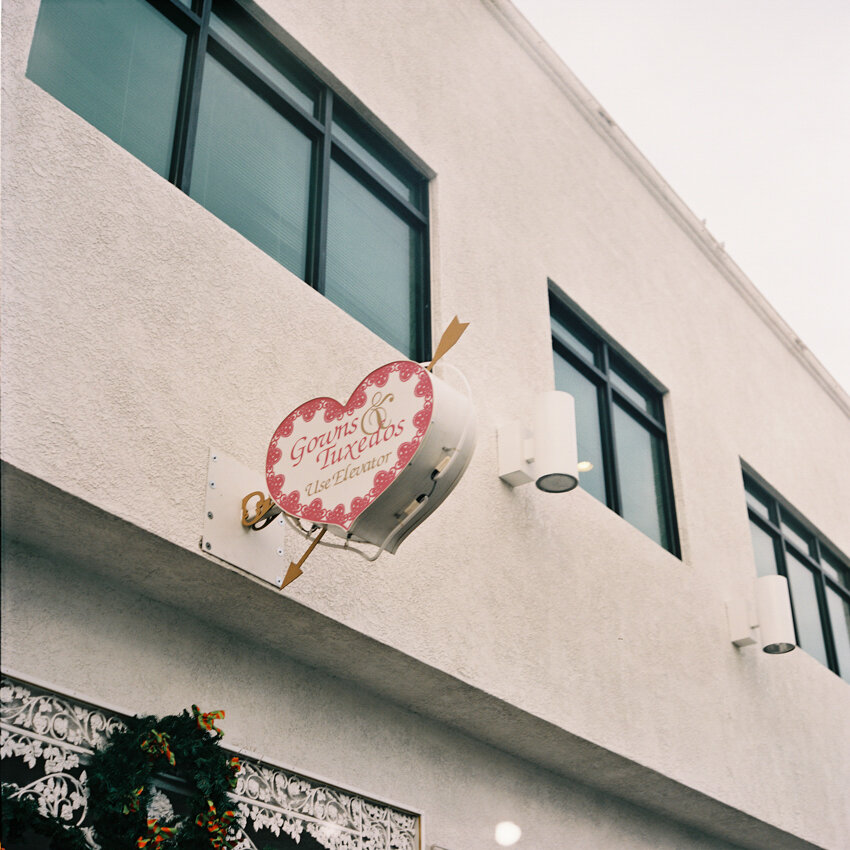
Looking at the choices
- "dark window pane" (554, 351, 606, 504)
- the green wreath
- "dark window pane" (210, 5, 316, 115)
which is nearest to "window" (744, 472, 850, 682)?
"dark window pane" (554, 351, 606, 504)

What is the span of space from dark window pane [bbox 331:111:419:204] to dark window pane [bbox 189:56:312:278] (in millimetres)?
441

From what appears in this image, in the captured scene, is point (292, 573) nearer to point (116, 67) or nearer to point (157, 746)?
point (157, 746)

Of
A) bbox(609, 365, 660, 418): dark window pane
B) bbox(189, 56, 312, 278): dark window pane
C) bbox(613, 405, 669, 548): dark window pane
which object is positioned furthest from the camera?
bbox(609, 365, 660, 418): dark window pane

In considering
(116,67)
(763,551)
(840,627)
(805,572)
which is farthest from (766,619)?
(116,67)

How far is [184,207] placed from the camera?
213 inches

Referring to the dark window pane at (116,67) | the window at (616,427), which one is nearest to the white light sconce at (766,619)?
the window at (616,427)

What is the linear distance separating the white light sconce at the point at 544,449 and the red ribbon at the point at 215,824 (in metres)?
2.81

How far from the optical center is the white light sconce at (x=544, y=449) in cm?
675

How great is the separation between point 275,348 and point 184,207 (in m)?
0.83

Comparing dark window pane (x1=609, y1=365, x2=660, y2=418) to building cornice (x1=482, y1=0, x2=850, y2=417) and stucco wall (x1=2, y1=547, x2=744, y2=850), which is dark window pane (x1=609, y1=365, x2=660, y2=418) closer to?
building cornice (x1=482, y1=0, x2=850, y2=417)

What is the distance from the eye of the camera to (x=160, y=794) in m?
4.70

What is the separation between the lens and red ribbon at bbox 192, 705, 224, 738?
4.91 metres

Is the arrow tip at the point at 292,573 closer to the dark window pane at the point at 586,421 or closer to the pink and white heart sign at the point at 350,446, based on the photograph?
the pink and white heart sign at the point at 350,446

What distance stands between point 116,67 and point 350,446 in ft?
8.39
